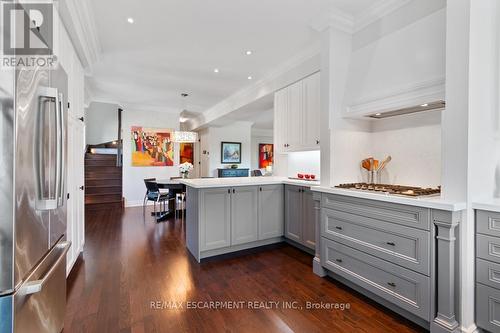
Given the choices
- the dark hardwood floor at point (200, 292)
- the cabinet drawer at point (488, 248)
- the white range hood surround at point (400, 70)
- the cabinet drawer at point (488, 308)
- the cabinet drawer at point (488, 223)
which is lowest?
the dark hardwood floor at point (200, 292)

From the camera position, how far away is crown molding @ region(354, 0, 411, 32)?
7.65 ft

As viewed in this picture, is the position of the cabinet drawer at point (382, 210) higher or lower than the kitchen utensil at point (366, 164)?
lower

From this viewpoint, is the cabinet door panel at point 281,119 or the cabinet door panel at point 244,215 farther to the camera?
the cabinet door panel at point 281,119

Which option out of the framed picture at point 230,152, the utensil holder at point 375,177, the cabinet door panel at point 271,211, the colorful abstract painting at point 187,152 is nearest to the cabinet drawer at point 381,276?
the utensil holder at point 375,177

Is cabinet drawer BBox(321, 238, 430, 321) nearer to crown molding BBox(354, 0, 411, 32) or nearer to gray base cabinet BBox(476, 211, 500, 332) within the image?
gray base cabinet BBox(476, 211, 500, 332)

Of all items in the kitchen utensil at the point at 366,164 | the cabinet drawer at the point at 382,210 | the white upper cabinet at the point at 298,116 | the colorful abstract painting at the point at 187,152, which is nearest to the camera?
the cabinet drawer at the point at 382,210

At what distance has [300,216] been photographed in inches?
127

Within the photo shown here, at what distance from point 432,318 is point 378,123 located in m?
1.91

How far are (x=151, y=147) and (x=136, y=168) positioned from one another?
704mm

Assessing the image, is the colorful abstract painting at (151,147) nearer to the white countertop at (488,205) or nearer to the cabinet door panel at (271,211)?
the cabinet door panel at (271,211)

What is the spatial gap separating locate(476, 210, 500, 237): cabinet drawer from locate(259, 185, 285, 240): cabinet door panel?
2.16 metres

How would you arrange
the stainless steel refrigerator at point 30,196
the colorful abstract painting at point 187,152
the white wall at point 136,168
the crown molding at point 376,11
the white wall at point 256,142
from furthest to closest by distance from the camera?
the white wall at point 256,142 → the colorful abstract painting at point 187,152 → the white wall at point 136,168 → the crown molding at point 376,11 → the stainless steel refrigerator at point 30,196

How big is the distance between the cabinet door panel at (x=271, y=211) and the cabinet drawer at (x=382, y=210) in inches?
39.9

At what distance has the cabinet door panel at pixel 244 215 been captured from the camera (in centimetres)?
312
